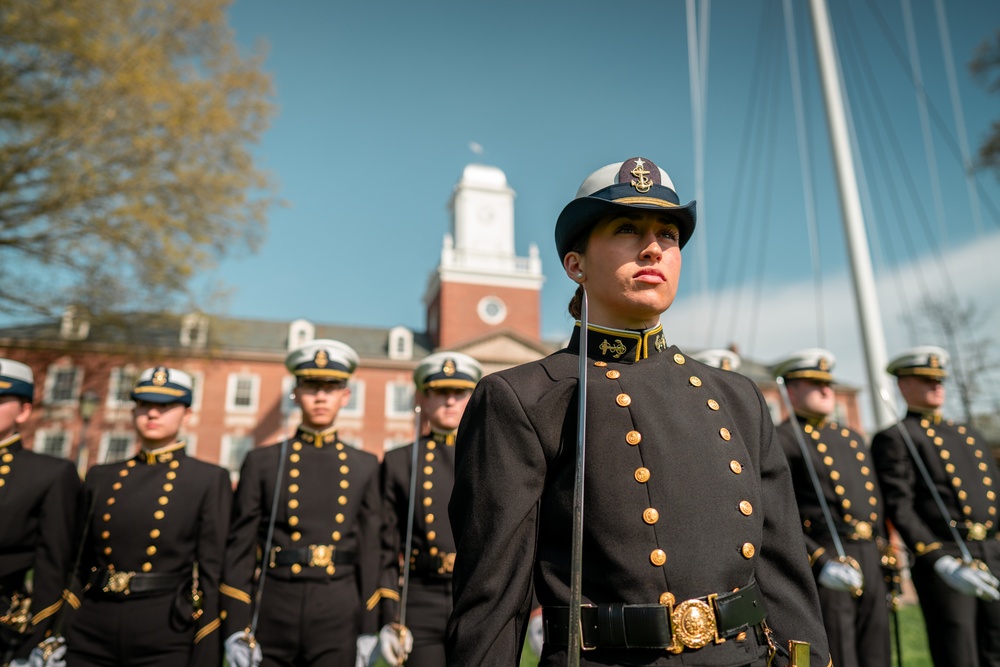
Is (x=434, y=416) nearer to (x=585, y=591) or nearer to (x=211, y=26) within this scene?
(x=585, y=591)

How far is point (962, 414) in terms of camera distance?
16594mm

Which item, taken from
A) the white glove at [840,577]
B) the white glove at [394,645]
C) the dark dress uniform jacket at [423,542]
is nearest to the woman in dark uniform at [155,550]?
the white glove at [394,645]

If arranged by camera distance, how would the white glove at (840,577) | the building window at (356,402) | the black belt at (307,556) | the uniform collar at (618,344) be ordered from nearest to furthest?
1. the uniform collar at (618,344)
2. the white glove at (840,577)
3. the black belt at (307,556)
4. the building window at (356,402)

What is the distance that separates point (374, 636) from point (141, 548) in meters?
1.58

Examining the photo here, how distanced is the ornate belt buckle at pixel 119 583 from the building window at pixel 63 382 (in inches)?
1307

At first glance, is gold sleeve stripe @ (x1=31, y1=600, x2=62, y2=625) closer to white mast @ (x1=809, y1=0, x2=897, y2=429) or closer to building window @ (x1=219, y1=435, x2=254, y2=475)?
white mast @ (x1=809, y1=0, x2=897, y2=429)

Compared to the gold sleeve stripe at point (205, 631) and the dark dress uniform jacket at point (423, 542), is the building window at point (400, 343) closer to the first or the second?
the dark dress uniform jacket at point (423, 542)

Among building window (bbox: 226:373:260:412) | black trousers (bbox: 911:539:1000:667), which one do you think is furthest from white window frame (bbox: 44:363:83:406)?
black trousers (bbox: 911:539:1000:667)

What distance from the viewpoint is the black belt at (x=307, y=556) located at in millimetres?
4547

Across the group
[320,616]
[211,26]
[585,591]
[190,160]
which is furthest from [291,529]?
[211,26]

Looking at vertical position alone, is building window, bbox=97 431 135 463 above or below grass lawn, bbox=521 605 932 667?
above

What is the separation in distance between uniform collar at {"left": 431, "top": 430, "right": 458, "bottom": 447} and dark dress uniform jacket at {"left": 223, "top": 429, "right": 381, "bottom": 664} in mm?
523

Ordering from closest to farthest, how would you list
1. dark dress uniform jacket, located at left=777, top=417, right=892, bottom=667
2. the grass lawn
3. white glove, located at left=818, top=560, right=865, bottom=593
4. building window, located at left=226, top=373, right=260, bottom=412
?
white glove, located at left=818, top=560, right=865, bottom=593
dark dress uniform jacket, located at left=777, top=417, right=892, bottom=667
the grass lawn
building window, located at left=226, top=373, right=260, bottom=412

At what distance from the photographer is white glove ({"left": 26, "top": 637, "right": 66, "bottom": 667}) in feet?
13.0
